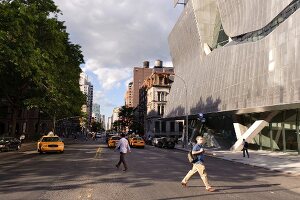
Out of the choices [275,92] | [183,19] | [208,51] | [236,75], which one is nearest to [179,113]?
[208,51]

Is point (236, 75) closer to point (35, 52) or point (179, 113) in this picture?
point (179, 113)

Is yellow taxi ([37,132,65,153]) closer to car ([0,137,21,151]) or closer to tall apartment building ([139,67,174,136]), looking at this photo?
car ([0,137,21,151])

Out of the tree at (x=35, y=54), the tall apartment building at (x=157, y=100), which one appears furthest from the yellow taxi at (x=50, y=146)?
the tall apartment building at (x=157, y=100)

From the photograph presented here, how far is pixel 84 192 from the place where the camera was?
10.6 meters

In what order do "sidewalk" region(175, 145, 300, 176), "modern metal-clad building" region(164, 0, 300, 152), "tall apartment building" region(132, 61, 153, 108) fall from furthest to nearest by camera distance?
"tall apartment building" region(132, 61, 153, 108) < "modern metal-clad building" region(164, 0, 300, 152) < "sidewalk" region(175, 145, 300, 176)

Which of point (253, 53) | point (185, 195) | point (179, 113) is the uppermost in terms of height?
point (253, 53)

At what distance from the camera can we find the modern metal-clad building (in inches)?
1331

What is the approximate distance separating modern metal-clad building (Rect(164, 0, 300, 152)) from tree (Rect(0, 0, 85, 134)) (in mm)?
18117

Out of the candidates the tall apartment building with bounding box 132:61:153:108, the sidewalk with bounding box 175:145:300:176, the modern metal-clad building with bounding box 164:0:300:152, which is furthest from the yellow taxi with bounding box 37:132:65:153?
the tall apartment building with bounding box 132:61:153:108

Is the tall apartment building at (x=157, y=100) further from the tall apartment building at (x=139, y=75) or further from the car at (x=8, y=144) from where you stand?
the car at (x=8, y=144)

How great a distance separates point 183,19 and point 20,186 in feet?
192

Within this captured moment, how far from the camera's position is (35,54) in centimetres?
2467

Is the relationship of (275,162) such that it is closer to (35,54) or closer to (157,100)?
(35,54)

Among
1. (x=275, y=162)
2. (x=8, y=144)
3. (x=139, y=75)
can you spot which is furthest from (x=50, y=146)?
(x=139, y=75)
